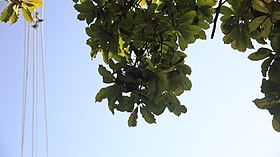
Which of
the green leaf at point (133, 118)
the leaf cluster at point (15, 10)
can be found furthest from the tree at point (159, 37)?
the leaf cluster at point (15, 10)

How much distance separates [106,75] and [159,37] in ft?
0.40

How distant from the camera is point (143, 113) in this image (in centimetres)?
75

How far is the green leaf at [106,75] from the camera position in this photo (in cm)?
71

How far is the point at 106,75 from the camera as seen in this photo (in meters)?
0.71

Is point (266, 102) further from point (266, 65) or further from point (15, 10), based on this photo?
point (15, 10)

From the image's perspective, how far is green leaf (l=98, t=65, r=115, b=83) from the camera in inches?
27.8

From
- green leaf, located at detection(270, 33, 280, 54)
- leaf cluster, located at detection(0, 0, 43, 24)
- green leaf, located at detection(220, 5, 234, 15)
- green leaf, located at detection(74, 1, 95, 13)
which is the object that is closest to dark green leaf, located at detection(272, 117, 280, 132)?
green leaf, located at detection(270, 33, 280, 54)

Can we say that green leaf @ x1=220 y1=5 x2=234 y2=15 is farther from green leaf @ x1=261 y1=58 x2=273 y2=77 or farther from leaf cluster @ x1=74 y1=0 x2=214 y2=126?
green leaf @ x1=261 y1=58 x2=273 y2=77

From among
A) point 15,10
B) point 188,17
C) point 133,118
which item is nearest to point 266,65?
point 188,17

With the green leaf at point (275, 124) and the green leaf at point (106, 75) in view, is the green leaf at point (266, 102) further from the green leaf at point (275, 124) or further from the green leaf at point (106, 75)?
the green leaf at point (106, 75)

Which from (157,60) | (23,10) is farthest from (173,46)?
(23,10)

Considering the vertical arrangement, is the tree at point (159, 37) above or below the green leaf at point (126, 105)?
above

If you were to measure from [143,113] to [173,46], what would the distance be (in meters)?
0.13

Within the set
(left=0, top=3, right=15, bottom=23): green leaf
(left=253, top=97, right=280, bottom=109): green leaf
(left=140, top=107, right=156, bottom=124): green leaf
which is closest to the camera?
(left=253, top=97, right=280, bottom=109): green leaf
